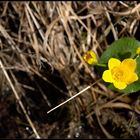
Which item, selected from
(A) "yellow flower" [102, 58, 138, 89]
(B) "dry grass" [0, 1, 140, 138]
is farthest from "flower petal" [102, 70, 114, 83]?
(B) "dry grass" [0, 1, 140, 138]

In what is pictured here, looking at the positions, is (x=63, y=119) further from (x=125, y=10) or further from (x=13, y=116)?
(x=125, y=10)

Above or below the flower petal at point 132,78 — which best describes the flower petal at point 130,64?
above

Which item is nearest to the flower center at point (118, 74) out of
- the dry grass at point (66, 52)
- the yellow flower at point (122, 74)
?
the yellow flower at point (122, 74)

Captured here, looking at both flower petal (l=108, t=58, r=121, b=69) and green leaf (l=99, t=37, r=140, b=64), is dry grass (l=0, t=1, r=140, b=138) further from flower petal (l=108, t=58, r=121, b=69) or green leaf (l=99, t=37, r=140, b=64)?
flower petal (l=108, t=58, r=121, b=69)

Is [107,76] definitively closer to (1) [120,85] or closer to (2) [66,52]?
(1) [120,85]

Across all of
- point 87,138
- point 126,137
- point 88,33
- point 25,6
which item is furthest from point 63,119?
point 25,6

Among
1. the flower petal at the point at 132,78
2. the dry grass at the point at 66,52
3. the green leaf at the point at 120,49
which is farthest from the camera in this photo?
the dry grass at the point at 66,52

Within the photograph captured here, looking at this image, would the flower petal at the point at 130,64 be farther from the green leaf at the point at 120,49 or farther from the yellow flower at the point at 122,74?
the green leaf at the point at 120,49
